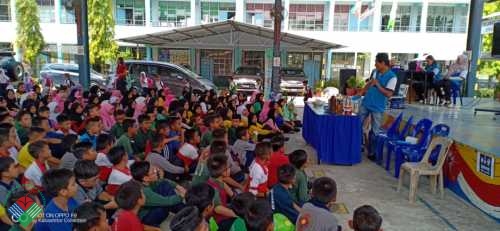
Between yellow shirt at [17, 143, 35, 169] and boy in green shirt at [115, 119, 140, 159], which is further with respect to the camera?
boy in green shirt at [115, 119, 140, 159]

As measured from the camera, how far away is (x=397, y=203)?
194 inches

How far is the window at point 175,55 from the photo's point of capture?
25781 mm

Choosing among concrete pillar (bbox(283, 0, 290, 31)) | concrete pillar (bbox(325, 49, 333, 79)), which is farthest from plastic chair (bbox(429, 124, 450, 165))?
concrete pillar (bbox(283, 0, 290, 31))

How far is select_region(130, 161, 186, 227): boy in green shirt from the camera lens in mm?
3623

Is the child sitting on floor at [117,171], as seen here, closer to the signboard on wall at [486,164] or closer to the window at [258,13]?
the signboard on wall at [486,164]

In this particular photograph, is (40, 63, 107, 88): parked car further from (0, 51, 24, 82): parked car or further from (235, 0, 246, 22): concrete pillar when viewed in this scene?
(235, 0, 246, 22): concrete pillar

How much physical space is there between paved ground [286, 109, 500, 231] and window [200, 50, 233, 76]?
20069 millimetres

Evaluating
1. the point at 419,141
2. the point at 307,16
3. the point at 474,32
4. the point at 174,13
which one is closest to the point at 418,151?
the point at 419,141

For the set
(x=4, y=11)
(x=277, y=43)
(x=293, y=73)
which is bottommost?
(x=293, y=73)

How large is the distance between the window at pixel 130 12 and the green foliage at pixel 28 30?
4861 mm

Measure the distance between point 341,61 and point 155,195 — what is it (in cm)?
2435

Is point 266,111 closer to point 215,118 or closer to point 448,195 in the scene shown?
point 215,118

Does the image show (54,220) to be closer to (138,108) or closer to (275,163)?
(275,163)

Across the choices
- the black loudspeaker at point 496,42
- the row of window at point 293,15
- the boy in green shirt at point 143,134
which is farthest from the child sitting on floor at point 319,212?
the row of window at point 293,15
